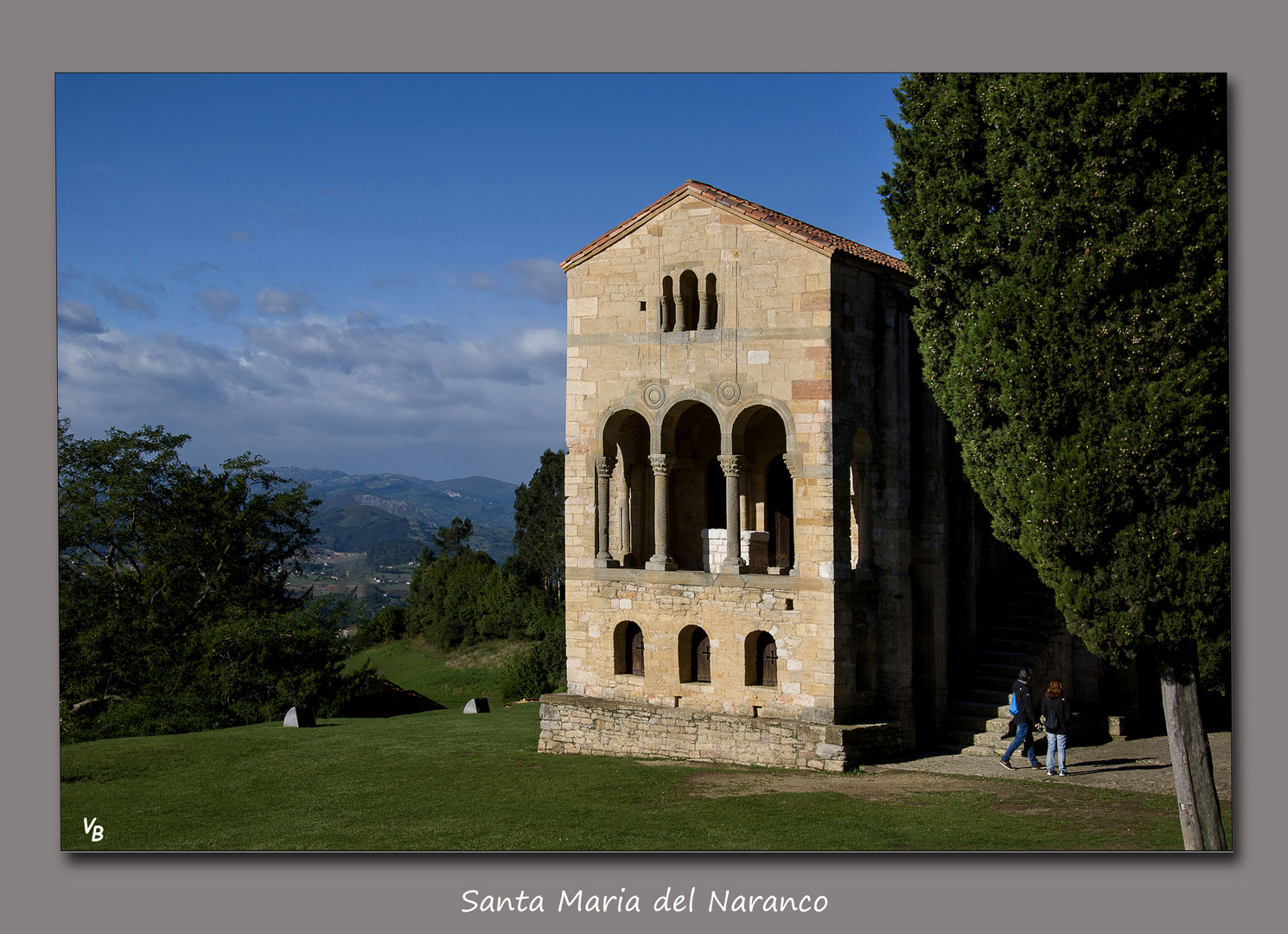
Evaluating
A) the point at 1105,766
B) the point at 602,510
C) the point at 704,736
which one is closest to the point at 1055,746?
the point at 1105,766

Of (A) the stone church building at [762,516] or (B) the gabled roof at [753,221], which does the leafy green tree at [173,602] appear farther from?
(B) the gabled roof at [753,221]

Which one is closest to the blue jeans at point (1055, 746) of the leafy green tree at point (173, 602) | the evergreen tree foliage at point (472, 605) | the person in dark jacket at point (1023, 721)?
the person in dark jacket at point (1023, 721)

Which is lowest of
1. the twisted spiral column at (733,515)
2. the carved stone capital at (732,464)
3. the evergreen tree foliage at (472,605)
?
the evergreen tree foliage at (472,605)

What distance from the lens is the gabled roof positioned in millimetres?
18328

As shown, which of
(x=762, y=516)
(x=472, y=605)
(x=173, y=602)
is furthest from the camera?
(x=472, y=605)

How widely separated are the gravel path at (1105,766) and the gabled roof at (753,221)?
833 cm

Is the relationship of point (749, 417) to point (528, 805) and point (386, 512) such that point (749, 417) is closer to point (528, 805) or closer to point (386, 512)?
point (528, 805)

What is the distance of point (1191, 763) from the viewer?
12.6 metres

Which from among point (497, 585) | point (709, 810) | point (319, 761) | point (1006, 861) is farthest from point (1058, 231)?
point (497, 585)

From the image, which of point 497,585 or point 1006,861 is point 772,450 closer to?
point 1006,861

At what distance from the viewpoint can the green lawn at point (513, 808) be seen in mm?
13516

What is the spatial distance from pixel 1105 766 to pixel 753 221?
10361 mm

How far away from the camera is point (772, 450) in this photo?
21.0 meters

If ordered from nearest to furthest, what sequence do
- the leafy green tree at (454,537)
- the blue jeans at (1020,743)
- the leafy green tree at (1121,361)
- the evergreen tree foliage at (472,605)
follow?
1. the leafy green tree at (1121,361)
2. the blue jeans at (1020,743)
3. the evergreen tree foliage at (472,605)
4. the leafy green tree at (454,537)
